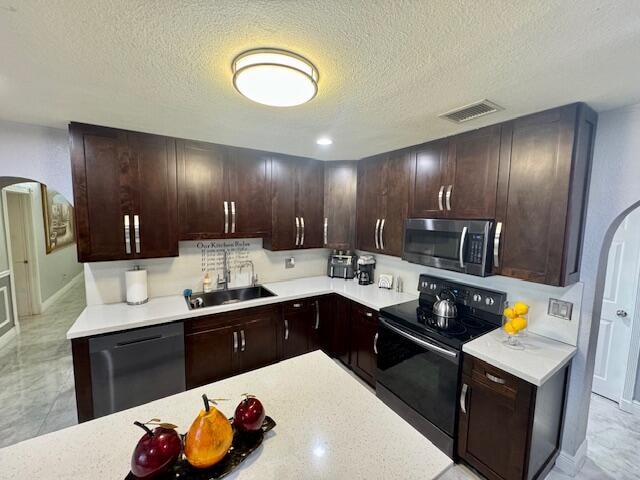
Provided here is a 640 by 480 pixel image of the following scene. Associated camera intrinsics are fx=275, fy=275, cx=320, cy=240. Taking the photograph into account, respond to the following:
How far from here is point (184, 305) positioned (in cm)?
238

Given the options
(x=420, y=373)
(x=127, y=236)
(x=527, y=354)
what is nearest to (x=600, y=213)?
(x=527, y=354)

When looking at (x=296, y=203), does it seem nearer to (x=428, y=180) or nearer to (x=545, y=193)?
(x=428, y=180)

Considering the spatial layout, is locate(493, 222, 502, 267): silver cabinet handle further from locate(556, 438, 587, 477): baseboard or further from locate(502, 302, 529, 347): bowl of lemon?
locate(556, 438, 587, 477): baseboard

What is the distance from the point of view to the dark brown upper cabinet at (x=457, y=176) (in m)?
1.93

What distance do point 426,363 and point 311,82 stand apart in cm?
196

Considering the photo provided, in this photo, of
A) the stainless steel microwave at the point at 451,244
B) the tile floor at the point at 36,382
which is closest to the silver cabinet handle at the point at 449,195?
the stainless steel microwave at the point at 451,244

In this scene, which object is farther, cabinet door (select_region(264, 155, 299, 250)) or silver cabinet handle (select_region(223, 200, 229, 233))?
cabinet door (select_region(264, 155, 299, 250))

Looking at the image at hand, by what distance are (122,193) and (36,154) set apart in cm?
75

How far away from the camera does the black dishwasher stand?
1945 mm

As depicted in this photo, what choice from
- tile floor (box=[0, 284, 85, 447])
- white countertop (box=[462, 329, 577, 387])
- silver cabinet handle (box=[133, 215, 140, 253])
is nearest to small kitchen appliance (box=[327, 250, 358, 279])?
white countertop (box=[462, 329, 577, 387])

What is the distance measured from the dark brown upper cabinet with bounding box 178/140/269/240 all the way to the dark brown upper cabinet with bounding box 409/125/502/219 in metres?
1.49

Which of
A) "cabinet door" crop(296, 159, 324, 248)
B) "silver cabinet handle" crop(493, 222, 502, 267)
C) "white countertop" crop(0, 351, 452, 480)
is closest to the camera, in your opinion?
"white countertop" crop(0, 351, 452, 480)

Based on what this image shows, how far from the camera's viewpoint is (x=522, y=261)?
1.78 meters

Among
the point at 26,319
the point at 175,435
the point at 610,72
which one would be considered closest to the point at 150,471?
the point at 175,435
